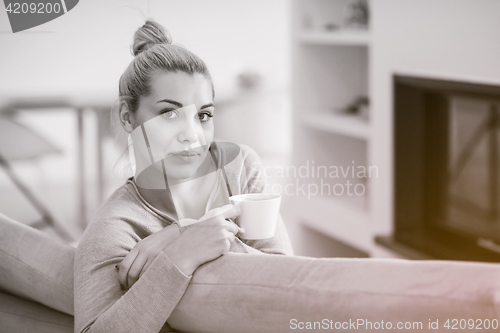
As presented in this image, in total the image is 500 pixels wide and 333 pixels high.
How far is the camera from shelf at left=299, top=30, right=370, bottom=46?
7.33 feet

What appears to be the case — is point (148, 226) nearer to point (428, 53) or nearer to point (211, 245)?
point (211, 245)

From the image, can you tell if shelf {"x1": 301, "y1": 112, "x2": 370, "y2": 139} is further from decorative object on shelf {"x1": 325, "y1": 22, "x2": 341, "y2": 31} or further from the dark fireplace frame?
decorative object on shelf {"x1": 325, "y1": 22, "x2": 341, "y2": 31}

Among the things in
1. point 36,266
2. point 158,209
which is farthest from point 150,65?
point 36,266

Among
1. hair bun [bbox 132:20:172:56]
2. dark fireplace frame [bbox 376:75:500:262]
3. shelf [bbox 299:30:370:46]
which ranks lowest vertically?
dark fireplace frame [bbox 376:75:500:262]

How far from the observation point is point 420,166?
2.07 meters

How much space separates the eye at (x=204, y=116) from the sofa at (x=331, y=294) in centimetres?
19

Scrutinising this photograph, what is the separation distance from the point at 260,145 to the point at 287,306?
356 cm

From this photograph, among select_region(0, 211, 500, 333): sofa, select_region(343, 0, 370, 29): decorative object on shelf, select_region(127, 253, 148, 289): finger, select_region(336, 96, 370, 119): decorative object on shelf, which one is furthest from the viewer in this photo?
select_region(336, 96, 370, 119): decorative object on shelf

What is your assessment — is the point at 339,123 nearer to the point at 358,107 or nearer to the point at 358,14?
the point at 358,107

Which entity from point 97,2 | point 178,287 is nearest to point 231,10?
point 97,2

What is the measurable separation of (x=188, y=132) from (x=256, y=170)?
0.24 metres

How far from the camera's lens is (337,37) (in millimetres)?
2383

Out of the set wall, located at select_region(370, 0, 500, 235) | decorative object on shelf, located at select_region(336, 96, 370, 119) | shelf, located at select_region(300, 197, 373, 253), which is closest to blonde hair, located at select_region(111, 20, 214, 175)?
wall, located at select_region(370, 0, 500, 235)

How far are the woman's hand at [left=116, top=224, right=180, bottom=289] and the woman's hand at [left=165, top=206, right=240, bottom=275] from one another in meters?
0.02
